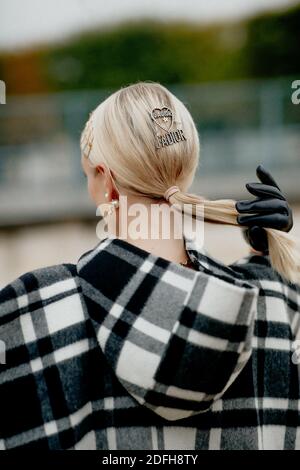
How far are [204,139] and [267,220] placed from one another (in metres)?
8.31

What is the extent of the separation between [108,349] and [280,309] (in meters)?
0.56

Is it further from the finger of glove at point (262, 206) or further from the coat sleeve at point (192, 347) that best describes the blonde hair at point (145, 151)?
the coat sleeve at point (192, 347)

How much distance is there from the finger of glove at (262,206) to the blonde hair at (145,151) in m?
0.05


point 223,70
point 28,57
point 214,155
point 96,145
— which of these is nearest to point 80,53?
point 28,57

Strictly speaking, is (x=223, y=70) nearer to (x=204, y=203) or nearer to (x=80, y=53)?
(x=80, y=53)

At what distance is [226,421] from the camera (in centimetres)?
167

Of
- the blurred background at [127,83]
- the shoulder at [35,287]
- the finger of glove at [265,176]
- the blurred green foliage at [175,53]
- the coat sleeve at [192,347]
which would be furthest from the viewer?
the blurred green foliage at [175,53]

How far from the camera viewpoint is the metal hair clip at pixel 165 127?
63.9 inches

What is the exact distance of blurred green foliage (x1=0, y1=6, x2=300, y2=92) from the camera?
1208 cm

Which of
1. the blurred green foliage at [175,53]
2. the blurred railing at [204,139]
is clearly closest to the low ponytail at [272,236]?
the blurred railing at [204,139]

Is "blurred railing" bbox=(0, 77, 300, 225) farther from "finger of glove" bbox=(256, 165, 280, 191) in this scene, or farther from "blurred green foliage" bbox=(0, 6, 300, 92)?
"finger of glove" bbox=(256, 165, 280, 191)

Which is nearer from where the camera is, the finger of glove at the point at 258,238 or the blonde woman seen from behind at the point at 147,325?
the blonde woman seen from behind at the point at 147,325

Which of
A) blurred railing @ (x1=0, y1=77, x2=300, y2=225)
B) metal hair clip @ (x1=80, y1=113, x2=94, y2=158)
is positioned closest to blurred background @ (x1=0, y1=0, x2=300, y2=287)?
blurred railing @ (x1=0, y1=77, x2=300, y2=225)

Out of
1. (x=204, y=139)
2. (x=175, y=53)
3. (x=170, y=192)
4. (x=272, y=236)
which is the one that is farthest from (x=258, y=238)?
(x=175, y=53)
